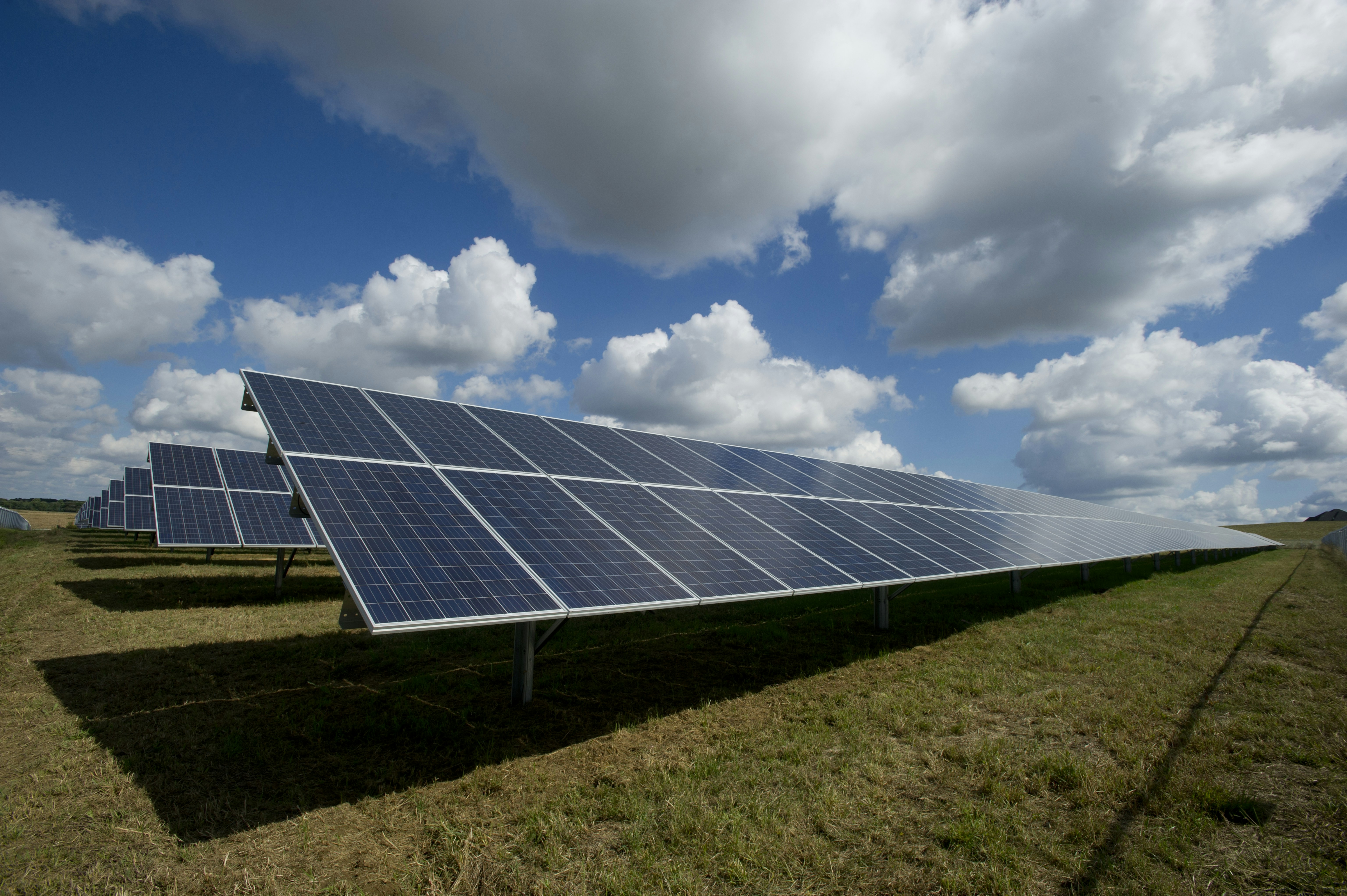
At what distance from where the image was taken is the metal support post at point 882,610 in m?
17.2

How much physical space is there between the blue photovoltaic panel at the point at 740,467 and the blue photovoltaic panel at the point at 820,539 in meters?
1.37

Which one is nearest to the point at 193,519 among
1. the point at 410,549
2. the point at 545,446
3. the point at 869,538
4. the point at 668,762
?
the point at 545,446

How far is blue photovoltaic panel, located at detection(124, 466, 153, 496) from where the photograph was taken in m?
37.3

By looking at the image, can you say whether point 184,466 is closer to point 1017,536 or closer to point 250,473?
point 250,473

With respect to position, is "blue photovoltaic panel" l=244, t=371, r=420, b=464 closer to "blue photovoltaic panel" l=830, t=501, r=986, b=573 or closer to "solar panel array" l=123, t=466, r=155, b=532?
"blue photovoltaic panel" l=830, t=501, r=986, b=573

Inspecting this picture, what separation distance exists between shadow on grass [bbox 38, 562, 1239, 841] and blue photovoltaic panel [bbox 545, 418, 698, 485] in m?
4.12

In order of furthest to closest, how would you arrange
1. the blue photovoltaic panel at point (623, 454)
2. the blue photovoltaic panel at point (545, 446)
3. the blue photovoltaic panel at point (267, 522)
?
1. the blue photovoltaic panel at point (267, 522)
2. the blue photovoltaic panel at point (623, 454)
3. the blue photovoltaic panel at point (545, 446)

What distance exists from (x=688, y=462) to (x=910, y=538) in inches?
254

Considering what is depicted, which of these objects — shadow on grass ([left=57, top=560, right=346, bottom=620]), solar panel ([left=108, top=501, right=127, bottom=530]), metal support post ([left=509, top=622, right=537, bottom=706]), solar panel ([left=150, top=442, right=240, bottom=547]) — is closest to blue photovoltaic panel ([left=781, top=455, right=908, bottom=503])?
metal support post ([left=509, top=622, right=537, bottom=706])

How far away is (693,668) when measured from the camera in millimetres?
13250

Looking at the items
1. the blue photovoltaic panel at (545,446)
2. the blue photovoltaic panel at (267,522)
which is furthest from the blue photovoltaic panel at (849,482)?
the blue photovoltaic panel at (267,522)

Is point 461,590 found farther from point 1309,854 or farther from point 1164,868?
point 1309,854

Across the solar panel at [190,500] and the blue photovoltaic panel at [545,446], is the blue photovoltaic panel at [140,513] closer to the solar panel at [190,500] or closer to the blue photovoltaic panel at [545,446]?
the solar panel at [190,500]

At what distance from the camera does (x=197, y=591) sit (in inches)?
847
